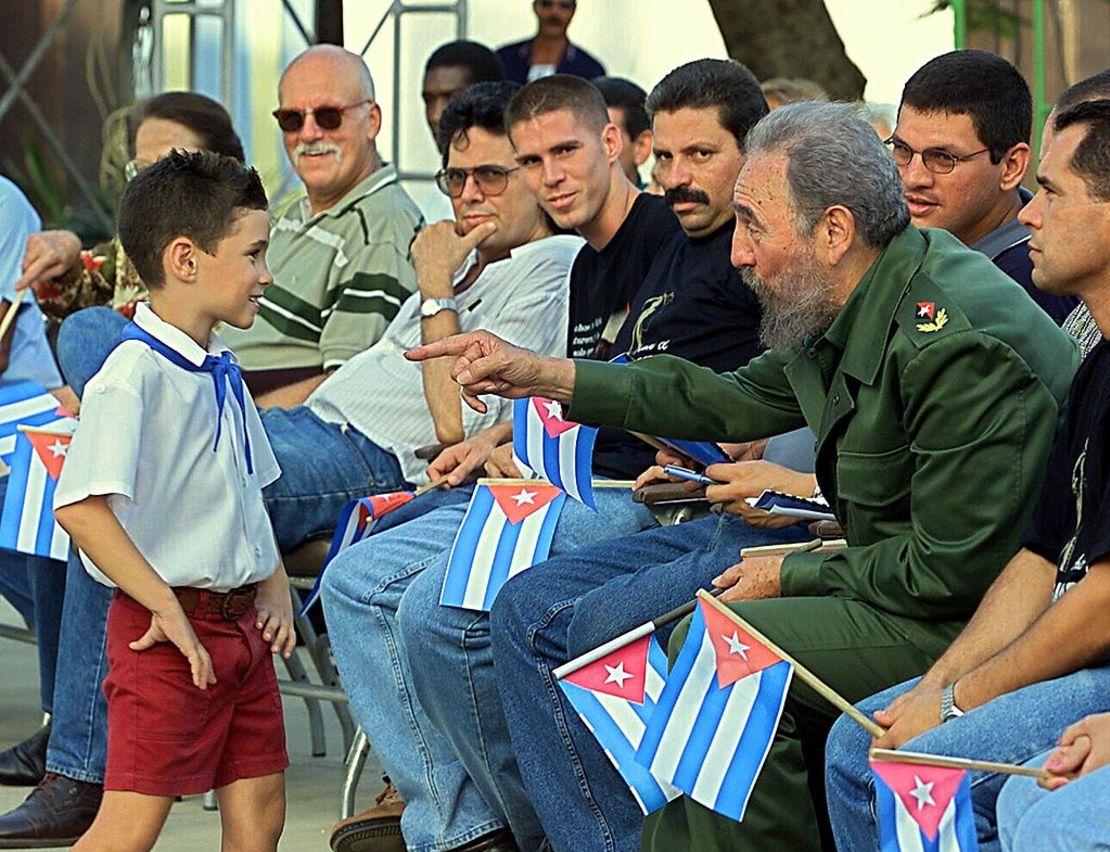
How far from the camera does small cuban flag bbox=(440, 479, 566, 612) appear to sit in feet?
15.7

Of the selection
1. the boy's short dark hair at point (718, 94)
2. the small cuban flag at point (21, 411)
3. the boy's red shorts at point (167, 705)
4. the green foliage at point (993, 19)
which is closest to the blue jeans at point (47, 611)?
the small cuban flag at point (21, 411)

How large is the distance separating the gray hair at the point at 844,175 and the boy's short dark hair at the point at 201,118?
245 centimetres

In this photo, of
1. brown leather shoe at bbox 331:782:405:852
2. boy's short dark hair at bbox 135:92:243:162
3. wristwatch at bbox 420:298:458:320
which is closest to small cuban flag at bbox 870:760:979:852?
brown leather shoe at bbox 331:782:405:852

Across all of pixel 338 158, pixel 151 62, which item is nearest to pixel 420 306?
pixel 338 158

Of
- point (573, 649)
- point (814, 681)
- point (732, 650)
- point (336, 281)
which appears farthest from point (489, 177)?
point (814, 681)

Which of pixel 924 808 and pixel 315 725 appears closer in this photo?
pixel 924 808

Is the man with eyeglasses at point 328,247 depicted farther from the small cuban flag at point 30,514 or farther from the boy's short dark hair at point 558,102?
the small cuban flag at point 30,514

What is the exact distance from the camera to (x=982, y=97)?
188 inches

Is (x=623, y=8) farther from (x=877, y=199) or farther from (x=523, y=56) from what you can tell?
(x=877, y=199)

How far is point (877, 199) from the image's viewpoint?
4.07 metres

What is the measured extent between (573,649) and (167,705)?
31.6 inches

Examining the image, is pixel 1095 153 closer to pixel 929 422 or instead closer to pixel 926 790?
pixel 929 422

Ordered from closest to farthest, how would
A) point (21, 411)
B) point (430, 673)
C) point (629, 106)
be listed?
point (430, 673)
point (21, 411)
point (629, 106)

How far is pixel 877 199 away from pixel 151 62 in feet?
25.4
